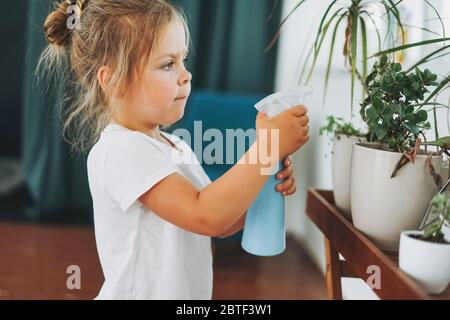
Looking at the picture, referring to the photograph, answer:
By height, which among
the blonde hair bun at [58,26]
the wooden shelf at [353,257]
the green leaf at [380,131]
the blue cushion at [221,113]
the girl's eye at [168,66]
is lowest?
the blue cushion at [221,113]

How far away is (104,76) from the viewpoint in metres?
0.87

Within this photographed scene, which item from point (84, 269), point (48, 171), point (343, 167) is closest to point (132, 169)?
point (343, 167)

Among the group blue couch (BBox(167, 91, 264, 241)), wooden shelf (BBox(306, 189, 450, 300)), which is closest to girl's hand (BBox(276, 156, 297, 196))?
wooden shelf (BBox(306, 189, 450, 300))

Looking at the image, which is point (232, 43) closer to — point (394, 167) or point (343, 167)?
point (343, 167)

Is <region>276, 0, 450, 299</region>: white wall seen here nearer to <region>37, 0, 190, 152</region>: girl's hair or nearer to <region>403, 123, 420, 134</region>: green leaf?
<region>403, 123, 420, 134</region>: green leaf

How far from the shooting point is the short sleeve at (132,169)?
0.77 metres

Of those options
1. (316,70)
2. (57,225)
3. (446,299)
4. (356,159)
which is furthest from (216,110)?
(446,299)

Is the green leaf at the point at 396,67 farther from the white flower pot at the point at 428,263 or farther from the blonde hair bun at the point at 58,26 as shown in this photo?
the blonde hair bun at the point at 58,26

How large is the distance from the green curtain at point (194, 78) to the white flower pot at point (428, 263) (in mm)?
2116

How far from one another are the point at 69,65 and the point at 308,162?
1.62 metres

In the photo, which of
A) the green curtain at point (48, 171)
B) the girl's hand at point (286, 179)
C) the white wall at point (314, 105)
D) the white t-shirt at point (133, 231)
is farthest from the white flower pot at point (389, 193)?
the green curtain at point (48, 171)

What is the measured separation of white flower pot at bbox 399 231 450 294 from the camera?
2.07 feet

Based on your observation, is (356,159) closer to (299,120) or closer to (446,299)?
(299,120)

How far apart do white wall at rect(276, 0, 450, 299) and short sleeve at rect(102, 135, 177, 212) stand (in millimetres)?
852
